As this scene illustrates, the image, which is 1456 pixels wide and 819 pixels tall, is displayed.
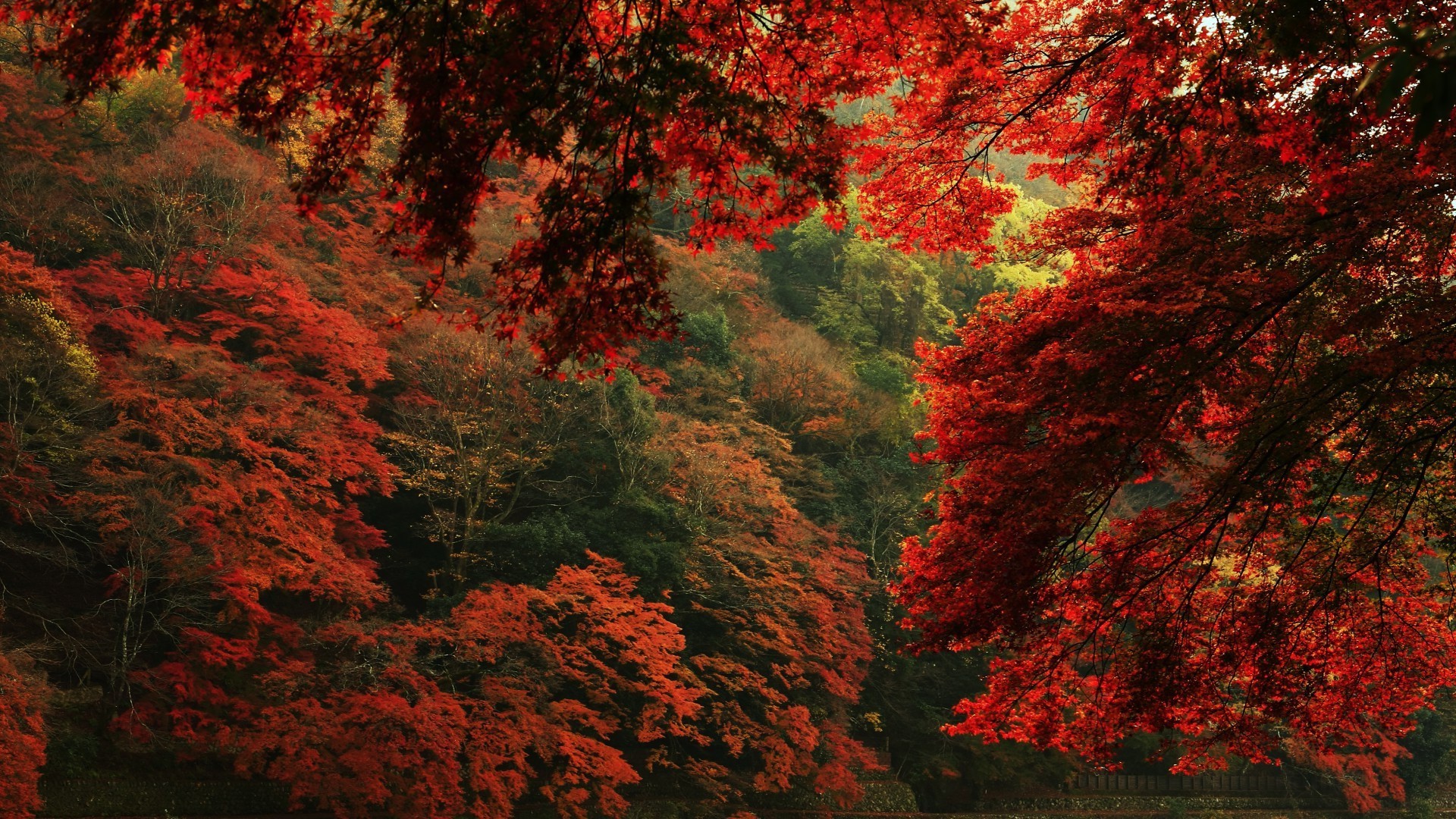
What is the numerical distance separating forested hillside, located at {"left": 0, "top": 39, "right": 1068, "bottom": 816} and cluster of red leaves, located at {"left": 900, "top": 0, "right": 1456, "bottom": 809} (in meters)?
1.68

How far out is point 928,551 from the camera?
7289 mm

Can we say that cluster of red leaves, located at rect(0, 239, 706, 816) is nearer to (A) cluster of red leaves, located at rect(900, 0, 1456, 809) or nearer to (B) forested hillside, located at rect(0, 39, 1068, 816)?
(B) forested hillside, located at rect(0, 39, 1068, 816)

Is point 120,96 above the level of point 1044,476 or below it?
above

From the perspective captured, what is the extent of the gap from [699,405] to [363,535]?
21.8ft

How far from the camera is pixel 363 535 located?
1343cm

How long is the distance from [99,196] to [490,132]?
1223cm

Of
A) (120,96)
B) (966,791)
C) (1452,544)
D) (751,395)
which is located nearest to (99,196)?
(120,96)

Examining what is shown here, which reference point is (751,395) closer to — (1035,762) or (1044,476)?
(1035,762)

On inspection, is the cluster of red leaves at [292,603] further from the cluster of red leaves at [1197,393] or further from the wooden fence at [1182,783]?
the wooden fence at [1182,783]

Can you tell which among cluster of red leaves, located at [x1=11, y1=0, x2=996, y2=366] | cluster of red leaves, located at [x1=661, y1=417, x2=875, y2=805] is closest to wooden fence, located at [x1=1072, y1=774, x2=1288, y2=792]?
cluster of red leaves, located at [x1=661, y1=417, x2=875, y2=805]

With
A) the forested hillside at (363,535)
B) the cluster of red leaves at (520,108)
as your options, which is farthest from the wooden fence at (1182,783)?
the cluster of red leaves at (520,108)

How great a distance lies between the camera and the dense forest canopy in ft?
12.0

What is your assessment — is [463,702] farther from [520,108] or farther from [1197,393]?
[520,108]

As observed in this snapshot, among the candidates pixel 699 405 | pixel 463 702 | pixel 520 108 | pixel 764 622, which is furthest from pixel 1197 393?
pixel 699 405
